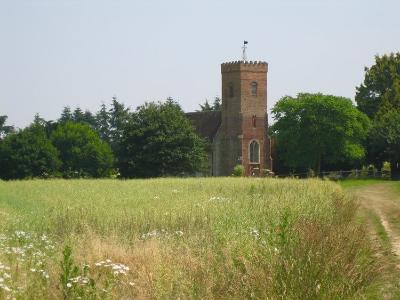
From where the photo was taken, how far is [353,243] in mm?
9906

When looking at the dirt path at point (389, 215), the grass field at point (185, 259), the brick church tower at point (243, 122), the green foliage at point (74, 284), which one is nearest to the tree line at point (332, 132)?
the brick church tower at point (243, 122)

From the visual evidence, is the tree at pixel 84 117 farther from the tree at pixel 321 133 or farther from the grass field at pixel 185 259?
the grass field at pixel 185 259

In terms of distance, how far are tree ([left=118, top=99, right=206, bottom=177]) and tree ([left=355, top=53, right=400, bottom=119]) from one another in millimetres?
22108

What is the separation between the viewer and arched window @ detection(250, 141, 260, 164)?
7194 cm

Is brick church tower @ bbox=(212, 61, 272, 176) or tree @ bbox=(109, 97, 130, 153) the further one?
tree @ bbox=(109, 97, 130, 153)

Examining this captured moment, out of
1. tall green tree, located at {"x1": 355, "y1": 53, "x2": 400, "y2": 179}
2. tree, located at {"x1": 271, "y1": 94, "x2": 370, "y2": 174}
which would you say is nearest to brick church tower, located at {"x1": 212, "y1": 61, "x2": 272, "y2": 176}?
tree, located at {"x1": 271, "y1": 94, "x2": 370, "y2": 174}

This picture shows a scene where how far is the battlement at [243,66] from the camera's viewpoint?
73.5 m

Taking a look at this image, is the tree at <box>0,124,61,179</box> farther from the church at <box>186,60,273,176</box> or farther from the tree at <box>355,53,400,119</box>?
the tree at <box>355,53,400,119</box>

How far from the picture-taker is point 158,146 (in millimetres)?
63406

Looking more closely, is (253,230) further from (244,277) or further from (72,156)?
(72,156)

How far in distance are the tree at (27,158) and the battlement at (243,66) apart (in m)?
20.8

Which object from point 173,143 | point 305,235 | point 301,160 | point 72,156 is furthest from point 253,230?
point 72,156

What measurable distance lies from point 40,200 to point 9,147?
167ft

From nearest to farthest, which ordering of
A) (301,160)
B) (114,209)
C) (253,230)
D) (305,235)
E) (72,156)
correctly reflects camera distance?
(305,235), (253,230), (114,209), (301,160), (72,156)
